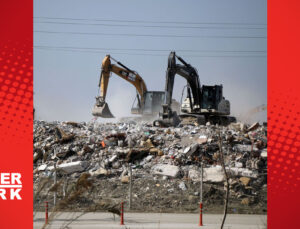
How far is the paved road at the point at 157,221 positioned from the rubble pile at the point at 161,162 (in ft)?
3.46

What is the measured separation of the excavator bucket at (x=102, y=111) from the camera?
2561 cm

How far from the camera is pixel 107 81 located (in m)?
27.2

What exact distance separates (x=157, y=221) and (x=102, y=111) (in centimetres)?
1532

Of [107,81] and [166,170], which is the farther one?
[107,81]

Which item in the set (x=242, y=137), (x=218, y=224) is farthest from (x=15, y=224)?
Answer: (x=242, y=137)

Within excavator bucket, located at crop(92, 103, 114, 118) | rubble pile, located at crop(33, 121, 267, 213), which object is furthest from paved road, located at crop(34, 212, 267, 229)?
excavator bucket, located at crop(92, 103, 114, 118)

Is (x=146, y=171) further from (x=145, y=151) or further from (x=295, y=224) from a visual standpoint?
(x=295, y=224)

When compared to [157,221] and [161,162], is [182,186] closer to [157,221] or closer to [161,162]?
[161,162]

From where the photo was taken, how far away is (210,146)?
17.8m

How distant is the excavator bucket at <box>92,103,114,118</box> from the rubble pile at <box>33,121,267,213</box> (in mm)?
2425

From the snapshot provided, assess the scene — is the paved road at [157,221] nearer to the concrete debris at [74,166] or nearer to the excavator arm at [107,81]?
the concrete debris at [74,166]

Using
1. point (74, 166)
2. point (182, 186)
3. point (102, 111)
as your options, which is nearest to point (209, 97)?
point (102, 111)

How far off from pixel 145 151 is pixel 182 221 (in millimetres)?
7211

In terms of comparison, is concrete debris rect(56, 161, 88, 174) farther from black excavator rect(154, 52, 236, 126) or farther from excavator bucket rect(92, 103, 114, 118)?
black excavator rect(154, 52, 236, 126)
